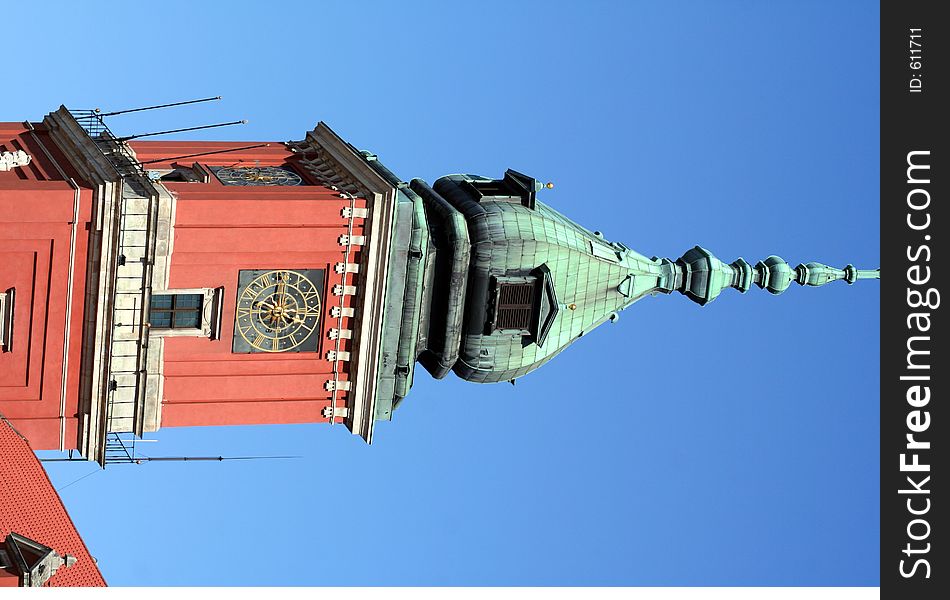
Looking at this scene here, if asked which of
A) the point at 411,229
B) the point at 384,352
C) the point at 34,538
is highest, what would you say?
the point at 411,229

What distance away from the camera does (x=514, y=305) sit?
53781 millimetres

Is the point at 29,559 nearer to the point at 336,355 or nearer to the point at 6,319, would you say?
the point at 6,319

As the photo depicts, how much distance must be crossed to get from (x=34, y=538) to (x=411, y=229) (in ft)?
44.3

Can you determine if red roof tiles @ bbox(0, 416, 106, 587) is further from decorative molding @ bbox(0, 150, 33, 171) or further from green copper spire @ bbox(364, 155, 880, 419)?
green copper spire @ bbox(364, 155, 880, 419)

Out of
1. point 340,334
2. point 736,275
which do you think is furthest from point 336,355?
point 736,275

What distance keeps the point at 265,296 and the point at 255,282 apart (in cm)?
53

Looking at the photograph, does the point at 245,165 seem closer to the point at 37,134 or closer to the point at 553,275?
the point at 37,134

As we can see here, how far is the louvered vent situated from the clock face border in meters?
5.38

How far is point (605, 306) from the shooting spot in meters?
56.7

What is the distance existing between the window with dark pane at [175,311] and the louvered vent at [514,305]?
889cm

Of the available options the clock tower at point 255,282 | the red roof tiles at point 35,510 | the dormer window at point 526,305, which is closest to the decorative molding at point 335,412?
the clock tower at point 255,282

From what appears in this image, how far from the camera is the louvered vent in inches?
2105

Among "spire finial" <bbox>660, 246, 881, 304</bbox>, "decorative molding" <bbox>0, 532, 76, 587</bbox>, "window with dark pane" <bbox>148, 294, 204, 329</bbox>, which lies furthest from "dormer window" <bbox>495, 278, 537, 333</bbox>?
"decorative molding" <bbox>0, 532, 76, 587</bbox>
